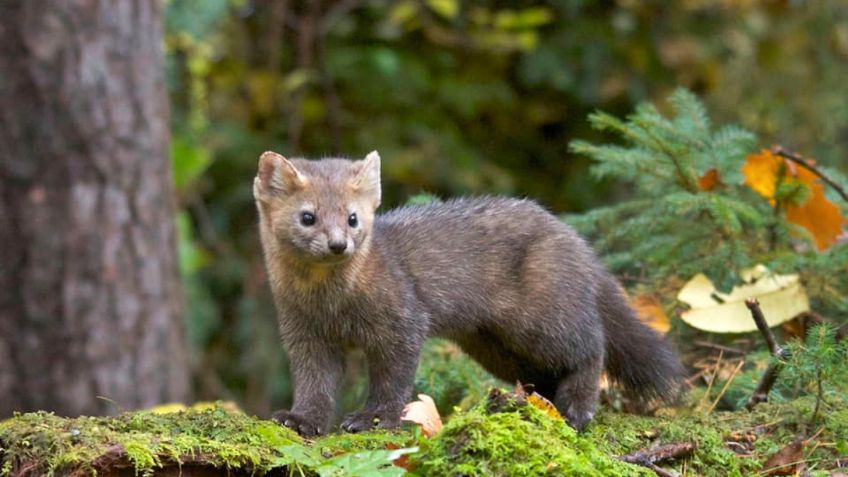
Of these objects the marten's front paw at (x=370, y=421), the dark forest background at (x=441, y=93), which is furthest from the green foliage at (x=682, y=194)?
the dark forest background at (x=441, y=93)

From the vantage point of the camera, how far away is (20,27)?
8.09 m

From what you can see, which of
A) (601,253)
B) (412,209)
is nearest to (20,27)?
(412,209)

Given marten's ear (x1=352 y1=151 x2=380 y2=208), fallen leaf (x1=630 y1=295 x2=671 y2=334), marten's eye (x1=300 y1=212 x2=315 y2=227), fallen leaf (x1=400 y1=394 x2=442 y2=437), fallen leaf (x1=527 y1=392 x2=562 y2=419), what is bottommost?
fallen leaf (x1=630 y1=295 x2=671 y2=334)

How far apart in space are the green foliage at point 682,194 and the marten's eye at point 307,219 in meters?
1.87

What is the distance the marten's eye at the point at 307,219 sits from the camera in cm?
534

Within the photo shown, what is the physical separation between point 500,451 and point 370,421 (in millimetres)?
1259

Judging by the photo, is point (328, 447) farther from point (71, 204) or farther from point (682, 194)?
point (71, 204)

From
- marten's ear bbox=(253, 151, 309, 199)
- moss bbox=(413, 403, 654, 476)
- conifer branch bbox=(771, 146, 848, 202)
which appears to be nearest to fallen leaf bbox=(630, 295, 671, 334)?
conifer branch bbox=(771, 146, 848, 202)

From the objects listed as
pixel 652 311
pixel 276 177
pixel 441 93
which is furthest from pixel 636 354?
pixel 441 93

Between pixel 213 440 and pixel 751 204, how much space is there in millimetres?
3747

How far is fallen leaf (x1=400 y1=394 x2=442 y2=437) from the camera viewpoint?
172 inches

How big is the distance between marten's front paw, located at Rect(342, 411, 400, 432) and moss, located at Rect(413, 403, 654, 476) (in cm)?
103

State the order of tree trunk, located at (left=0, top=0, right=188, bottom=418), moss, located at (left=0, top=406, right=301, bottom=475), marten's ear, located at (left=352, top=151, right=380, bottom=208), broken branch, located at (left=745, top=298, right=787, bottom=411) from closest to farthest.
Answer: moss, located at (left=0, top=406, right=301, bottom=475), broken branch, located at (left=745, top=298, right=787, bottom=411), marten's ear, located at (left=352, top=151, right=380, bottom=208), tree trunk, located at (left=0, top=0, right=188, bottom=418)

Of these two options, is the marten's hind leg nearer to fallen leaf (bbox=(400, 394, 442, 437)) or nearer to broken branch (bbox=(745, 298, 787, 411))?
broken branch (bbox=(745, 298, 787, 411))
